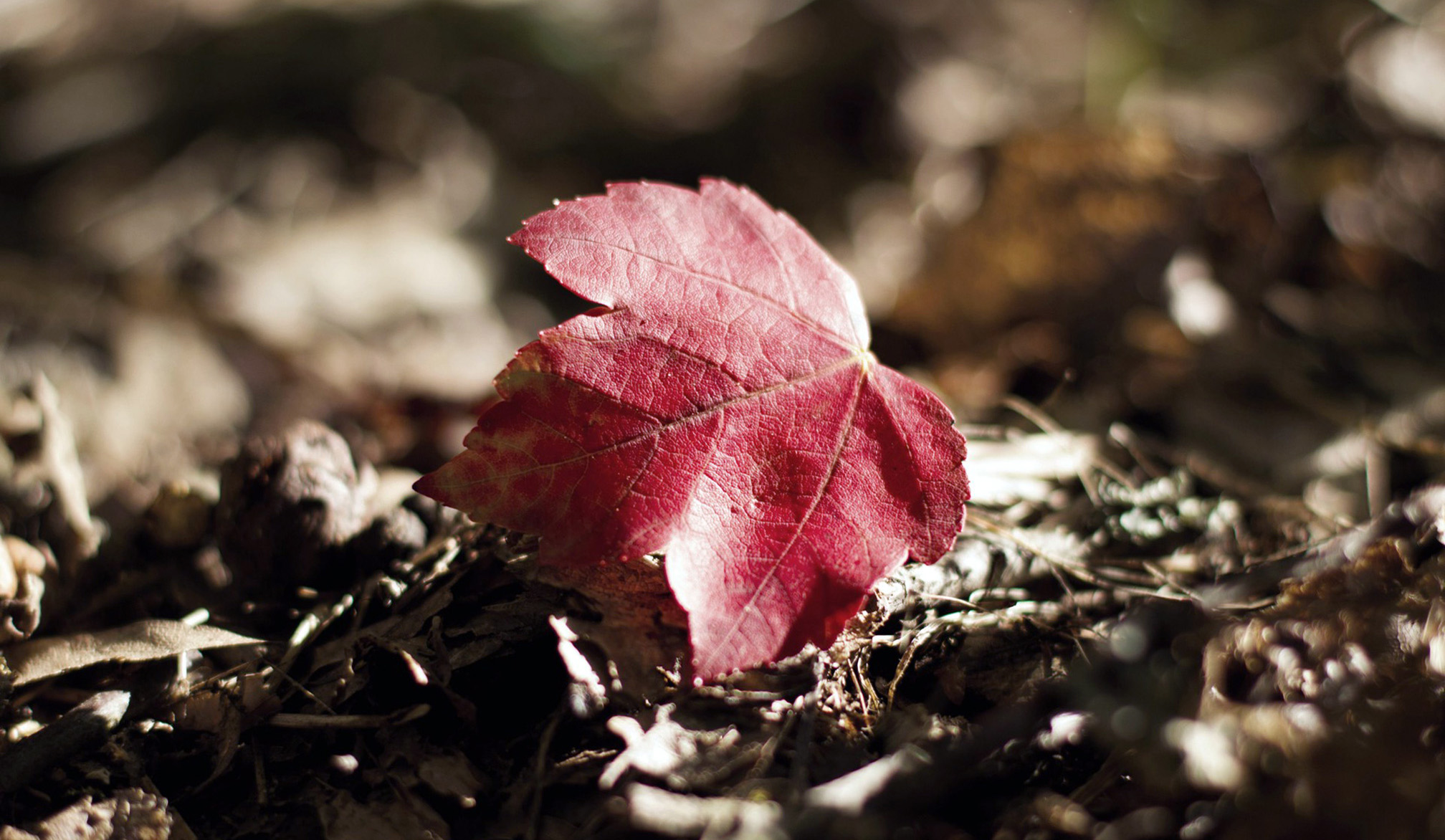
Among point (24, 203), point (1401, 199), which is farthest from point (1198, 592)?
point (24, 203)

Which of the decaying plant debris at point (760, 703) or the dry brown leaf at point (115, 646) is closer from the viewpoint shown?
the decaying plant debris at point (760, 703)

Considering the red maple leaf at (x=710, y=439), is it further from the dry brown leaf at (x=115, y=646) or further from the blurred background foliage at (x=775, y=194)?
the blurred background foliage at (x=775, y=194)

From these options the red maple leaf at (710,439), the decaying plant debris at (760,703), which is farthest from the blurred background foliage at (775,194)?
the red maple leaf at (710,439)

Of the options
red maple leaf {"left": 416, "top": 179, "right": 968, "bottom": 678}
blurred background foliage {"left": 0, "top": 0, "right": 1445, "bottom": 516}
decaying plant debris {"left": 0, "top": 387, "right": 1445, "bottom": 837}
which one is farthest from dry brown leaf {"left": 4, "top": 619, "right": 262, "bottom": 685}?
blurred background foliage {"left": 0, "top": 0, "right": 1445, "bottom": 516}

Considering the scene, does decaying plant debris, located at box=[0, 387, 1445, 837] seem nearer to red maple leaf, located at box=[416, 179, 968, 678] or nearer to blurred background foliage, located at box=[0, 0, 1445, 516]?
red maple leaf, located at box=[416, 179, 968, 678]

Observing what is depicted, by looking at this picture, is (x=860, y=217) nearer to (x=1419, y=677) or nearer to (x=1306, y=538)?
(x=1306, y=538)

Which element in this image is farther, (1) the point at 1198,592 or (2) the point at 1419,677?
(1) the point at 1198,592

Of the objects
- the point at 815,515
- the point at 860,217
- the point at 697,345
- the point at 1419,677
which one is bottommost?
the point at 860,217
